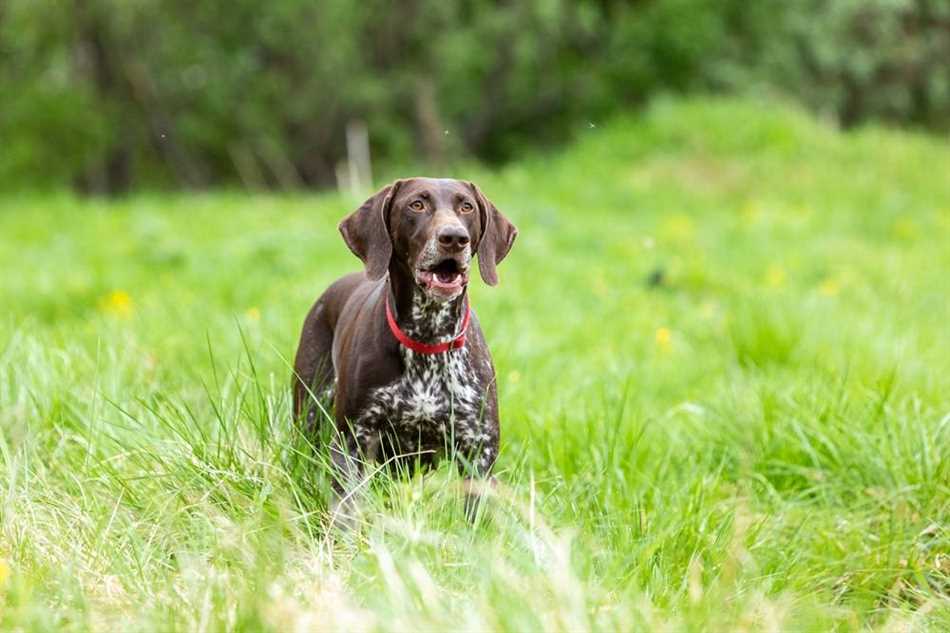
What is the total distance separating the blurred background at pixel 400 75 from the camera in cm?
1766

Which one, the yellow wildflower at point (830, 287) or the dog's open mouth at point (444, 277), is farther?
the yellow wildflower at point (830, 287)

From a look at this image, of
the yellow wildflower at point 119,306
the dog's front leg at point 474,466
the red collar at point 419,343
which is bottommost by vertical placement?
the yellow wildflower at point 119,306

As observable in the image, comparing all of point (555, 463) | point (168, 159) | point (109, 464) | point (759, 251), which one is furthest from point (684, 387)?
point (168, 159)

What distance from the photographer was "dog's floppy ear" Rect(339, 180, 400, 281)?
3.39 metres

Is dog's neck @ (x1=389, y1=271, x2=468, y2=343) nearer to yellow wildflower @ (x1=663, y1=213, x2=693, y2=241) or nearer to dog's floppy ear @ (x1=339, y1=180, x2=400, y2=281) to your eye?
dog's floppy ear @ (x1=339, y1=180, x2=400, y2=281)

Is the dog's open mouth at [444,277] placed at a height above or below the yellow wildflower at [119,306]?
above

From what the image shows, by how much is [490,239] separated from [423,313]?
313 mm

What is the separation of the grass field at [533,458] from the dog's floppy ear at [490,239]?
2.03 ft

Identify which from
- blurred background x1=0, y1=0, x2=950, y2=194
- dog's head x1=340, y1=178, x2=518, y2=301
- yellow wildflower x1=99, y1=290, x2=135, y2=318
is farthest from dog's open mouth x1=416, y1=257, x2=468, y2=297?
blurred background x1=0, y1=0, x2=950, y2=194

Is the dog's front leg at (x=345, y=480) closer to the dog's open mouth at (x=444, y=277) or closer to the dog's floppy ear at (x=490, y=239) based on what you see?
the dog's open mouth at (x=444, y=277)

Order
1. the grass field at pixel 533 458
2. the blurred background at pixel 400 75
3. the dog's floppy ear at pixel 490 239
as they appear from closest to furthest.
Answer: the grass field at pixel 533 458
the dog's floppy ear at pixel 490 239
the blurred background at pixel 400 75

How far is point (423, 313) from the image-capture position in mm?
3416

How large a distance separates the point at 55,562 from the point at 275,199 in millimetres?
10411

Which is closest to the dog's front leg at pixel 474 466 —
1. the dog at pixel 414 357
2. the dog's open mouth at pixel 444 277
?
the dog at pixel 414 357
